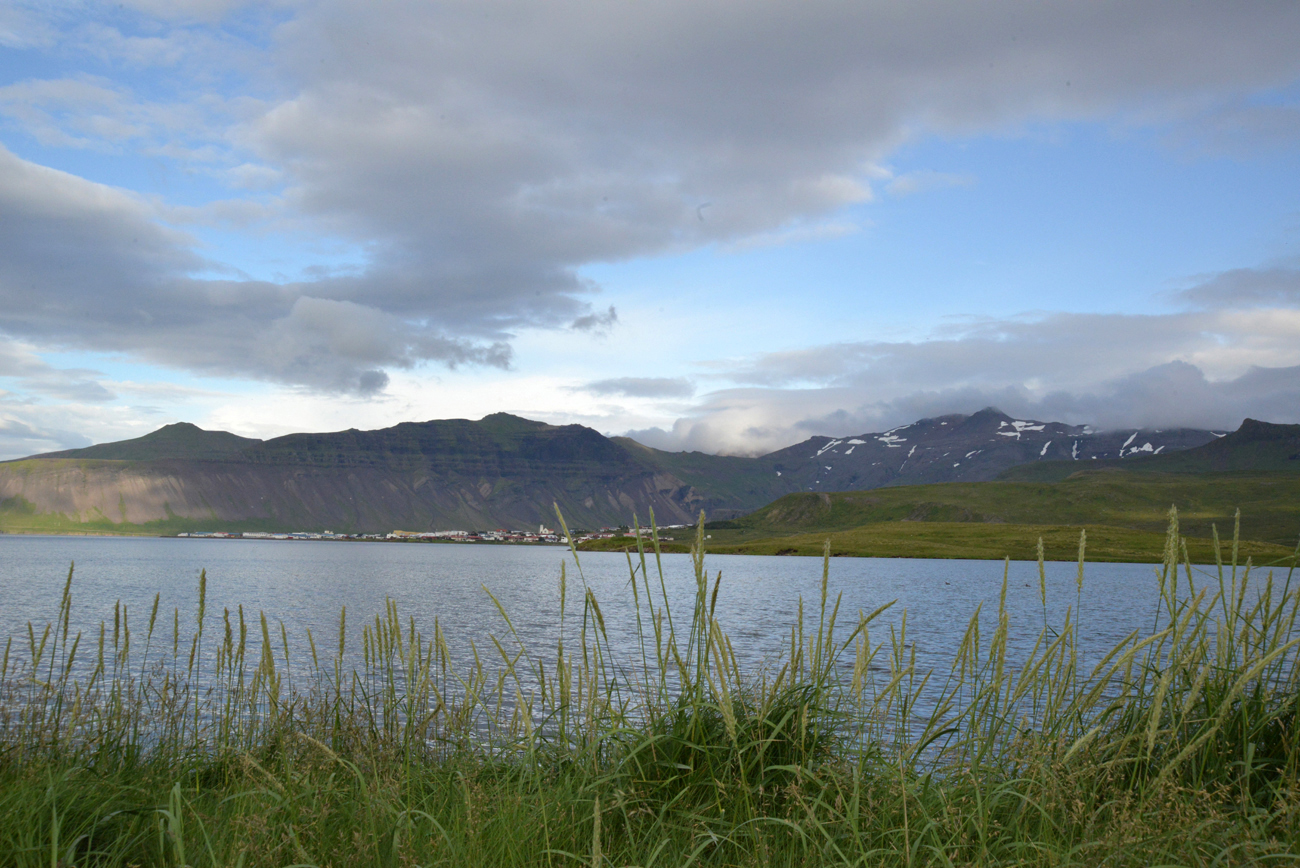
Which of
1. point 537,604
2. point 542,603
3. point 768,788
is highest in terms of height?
point 768,788

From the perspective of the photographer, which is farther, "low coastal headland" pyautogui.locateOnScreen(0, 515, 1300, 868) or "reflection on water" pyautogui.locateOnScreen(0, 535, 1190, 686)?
"reflection on water" pyautogui.locateOnScreen(0, 535, 1190, 686)

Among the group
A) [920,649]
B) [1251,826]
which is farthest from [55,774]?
[920,649]

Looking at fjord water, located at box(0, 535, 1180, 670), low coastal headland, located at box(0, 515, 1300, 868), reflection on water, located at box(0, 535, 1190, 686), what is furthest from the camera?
reflection on water, located at box(0, 535, 1190, 686)

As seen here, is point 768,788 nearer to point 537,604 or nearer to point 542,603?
point 537,604

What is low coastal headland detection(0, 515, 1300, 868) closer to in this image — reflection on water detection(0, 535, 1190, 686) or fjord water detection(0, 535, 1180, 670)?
fjord water detection(0, 535, 1180, 670)

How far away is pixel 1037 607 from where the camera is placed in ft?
237

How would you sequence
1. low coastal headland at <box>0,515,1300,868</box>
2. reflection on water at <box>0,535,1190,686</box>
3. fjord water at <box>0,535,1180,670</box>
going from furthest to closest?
reflection on water at <box>0,535,1190,686</box>
fjord water at <box>0,535,1180,670</box>
low coastal headland at <box>0,515,1300,868</box>

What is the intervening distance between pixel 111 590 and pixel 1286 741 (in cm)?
8964

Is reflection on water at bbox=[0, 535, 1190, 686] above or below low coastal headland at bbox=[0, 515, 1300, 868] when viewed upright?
below

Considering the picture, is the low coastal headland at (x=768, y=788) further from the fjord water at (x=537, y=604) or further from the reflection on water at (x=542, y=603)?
the reflection on water at (x=542, y=603)

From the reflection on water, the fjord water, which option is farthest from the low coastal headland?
the reflection on water

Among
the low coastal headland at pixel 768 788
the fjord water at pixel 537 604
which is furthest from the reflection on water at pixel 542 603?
the low coastal headland at pixel 768 788

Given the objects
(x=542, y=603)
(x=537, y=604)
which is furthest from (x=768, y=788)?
(x=542, y=603)

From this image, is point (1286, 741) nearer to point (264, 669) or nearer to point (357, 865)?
point (357, 865)
